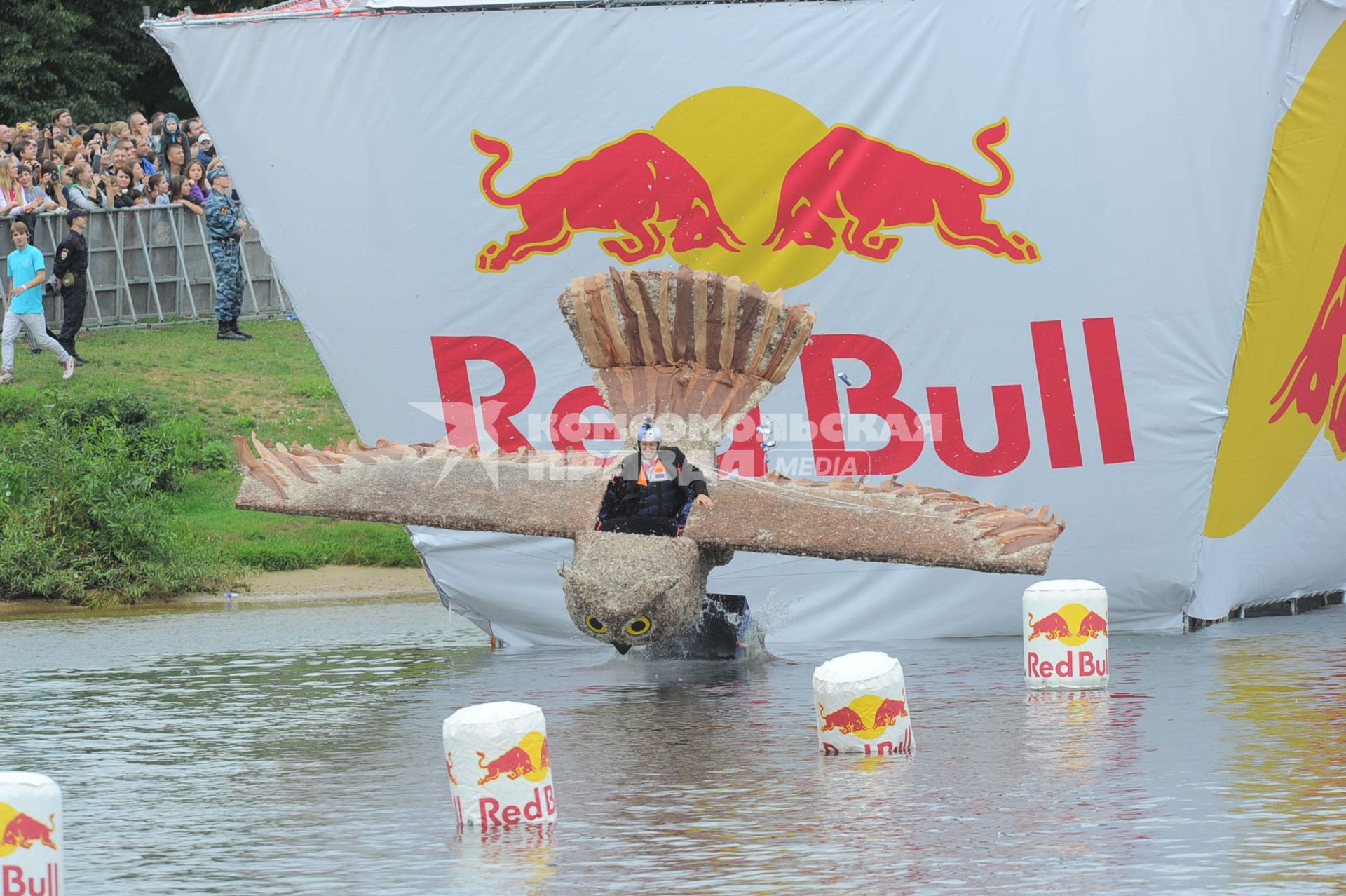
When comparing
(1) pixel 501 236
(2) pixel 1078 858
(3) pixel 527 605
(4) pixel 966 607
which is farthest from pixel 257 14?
(2) pixel 1078 858

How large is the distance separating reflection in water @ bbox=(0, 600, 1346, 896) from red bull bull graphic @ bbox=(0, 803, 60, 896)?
0.83 m

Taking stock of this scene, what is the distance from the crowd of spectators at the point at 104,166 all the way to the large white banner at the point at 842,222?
1078cm

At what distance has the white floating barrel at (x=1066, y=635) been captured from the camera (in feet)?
54.7

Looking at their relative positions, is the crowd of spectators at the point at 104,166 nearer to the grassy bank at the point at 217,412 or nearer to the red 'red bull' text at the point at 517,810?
the grassy bank at the point at 217,412

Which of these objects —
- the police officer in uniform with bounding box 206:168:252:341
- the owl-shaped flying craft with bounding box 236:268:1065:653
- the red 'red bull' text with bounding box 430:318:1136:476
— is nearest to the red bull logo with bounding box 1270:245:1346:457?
the red 'red bull' text with bounding box 430:318:1136:476

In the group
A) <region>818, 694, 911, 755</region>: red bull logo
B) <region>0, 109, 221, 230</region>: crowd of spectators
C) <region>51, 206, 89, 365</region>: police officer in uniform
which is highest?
<region>0, 109, 221, 230</region>: crowd of spectators

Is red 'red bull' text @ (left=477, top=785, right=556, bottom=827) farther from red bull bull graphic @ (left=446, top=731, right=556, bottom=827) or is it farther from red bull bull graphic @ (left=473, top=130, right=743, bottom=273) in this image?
red bull bull graphic @ (left=473, top=130, right=743, bottom=273)

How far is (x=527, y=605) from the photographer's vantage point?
21500 mm

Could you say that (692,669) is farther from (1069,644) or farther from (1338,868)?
(1338,868)

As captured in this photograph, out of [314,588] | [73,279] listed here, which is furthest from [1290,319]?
[73,279]

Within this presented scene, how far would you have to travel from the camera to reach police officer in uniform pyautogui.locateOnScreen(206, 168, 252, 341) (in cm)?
3262

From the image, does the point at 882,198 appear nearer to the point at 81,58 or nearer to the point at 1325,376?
the point at 1325,376

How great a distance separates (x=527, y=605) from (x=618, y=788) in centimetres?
856

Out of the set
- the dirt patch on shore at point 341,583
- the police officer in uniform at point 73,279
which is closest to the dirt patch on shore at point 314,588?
the dirt patch on shore at point 341,583
